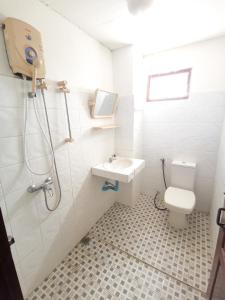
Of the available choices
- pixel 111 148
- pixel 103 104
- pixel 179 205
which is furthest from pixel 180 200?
pixel 103 104

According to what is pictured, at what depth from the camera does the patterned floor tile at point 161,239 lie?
146 centimetres

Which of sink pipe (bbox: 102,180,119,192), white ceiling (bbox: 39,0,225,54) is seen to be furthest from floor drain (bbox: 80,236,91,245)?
white ceiling (bbox: 39,0,225,54)

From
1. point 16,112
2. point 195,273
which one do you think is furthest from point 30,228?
point 195,273

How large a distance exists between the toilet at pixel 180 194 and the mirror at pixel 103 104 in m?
1.21

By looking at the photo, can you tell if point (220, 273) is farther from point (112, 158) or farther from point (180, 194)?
point (112, 158)

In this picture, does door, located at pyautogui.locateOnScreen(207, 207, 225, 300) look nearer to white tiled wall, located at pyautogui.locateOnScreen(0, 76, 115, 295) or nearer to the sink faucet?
white tiled wall, located at pyautogui.locateOnScreen(0, 76, 115, 295)

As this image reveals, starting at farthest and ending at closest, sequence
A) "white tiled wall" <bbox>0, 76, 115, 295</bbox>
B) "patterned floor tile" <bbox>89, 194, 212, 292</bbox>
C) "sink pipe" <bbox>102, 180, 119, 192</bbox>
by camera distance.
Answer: "sink pipe" <bbox>102, 180, 119, 192</bbox> < "patterned floor tile" <bbox>89, 194, 212, 292</bbox> < "white tiled wall" <bbox>0, 76, 115, 295</bbox>

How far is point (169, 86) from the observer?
224 cm

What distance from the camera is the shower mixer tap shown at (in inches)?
47.4

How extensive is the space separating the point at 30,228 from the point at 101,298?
2.75 feet

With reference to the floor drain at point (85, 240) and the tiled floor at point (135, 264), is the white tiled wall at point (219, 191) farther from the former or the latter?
the floor drain at point (85, 240)

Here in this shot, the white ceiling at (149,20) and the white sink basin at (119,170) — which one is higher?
the white ceiling at (149,20)

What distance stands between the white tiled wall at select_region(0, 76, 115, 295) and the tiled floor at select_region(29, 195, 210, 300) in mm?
203

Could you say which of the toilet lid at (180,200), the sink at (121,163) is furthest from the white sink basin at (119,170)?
the toilet lid at (180,200)
